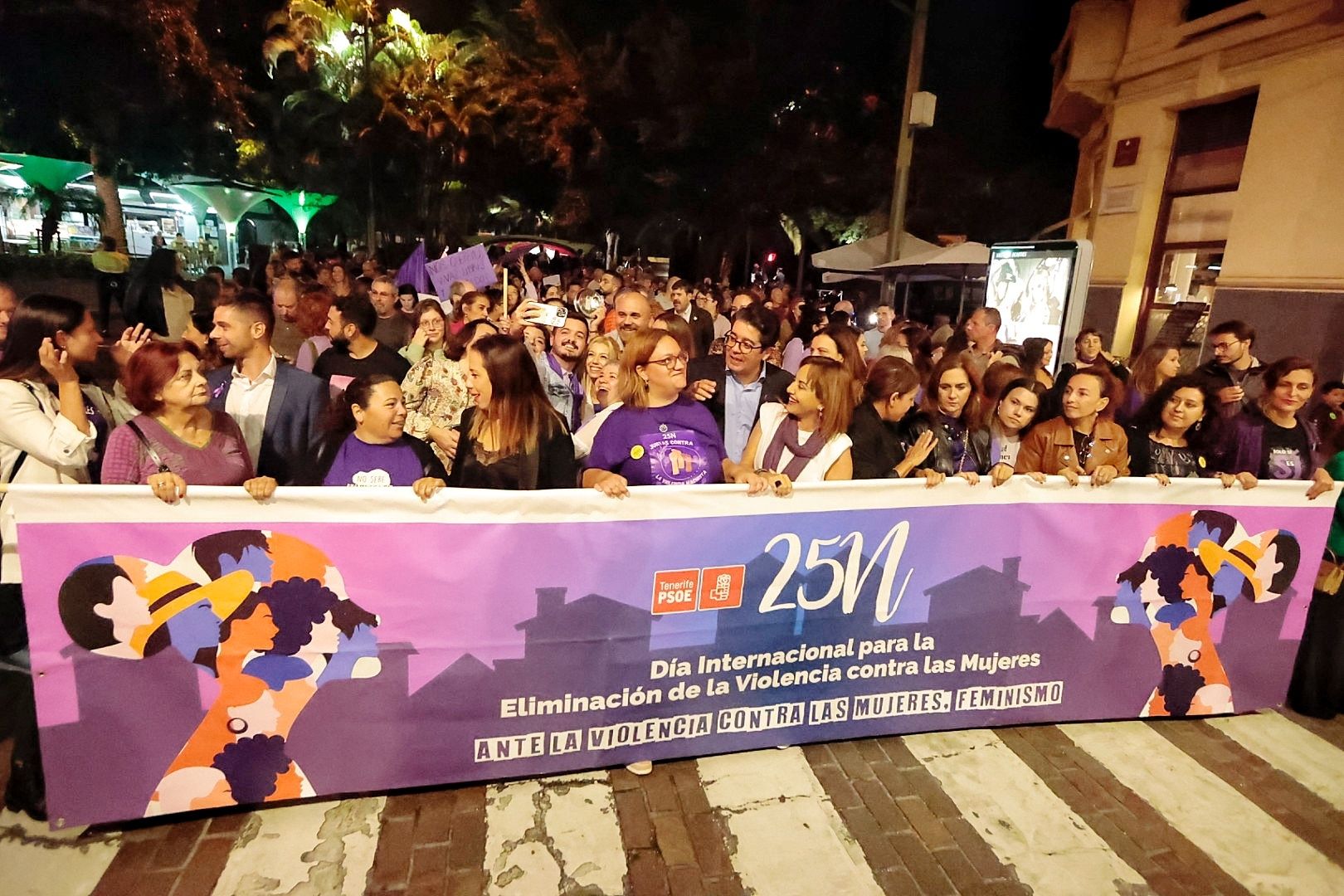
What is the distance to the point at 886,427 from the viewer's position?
4.32 metres

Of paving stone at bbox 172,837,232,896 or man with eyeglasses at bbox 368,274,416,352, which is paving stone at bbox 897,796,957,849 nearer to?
paving stone at bbox 172,837,232,896

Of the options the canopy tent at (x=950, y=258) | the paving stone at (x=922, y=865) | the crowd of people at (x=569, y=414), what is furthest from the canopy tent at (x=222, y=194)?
the paving stone at (x=922, y=865)

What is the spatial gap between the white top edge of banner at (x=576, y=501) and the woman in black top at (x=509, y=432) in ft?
1.36

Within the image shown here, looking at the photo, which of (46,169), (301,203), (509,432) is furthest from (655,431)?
(301,203)

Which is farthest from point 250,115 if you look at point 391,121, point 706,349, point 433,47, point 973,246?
point 706,349

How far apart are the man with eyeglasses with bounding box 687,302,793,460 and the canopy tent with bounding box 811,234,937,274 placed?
35.1 ft

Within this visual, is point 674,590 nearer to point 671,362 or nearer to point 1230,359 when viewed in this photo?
point 671,362

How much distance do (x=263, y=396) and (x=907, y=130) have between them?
11.9 metres

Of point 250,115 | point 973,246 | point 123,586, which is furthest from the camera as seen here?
point 250,115

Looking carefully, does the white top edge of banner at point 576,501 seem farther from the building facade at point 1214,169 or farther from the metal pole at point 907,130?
the metal pole at point 907,130

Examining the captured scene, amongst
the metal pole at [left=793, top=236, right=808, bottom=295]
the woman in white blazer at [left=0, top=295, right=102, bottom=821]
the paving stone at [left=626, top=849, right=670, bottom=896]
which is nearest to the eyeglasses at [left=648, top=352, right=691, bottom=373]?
the paving stone at [left=626, top=849, right=670, bottom=896]

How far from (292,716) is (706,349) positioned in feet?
15.2

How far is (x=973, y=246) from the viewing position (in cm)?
1416

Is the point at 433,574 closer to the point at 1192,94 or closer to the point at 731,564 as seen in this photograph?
the point at 731,564
